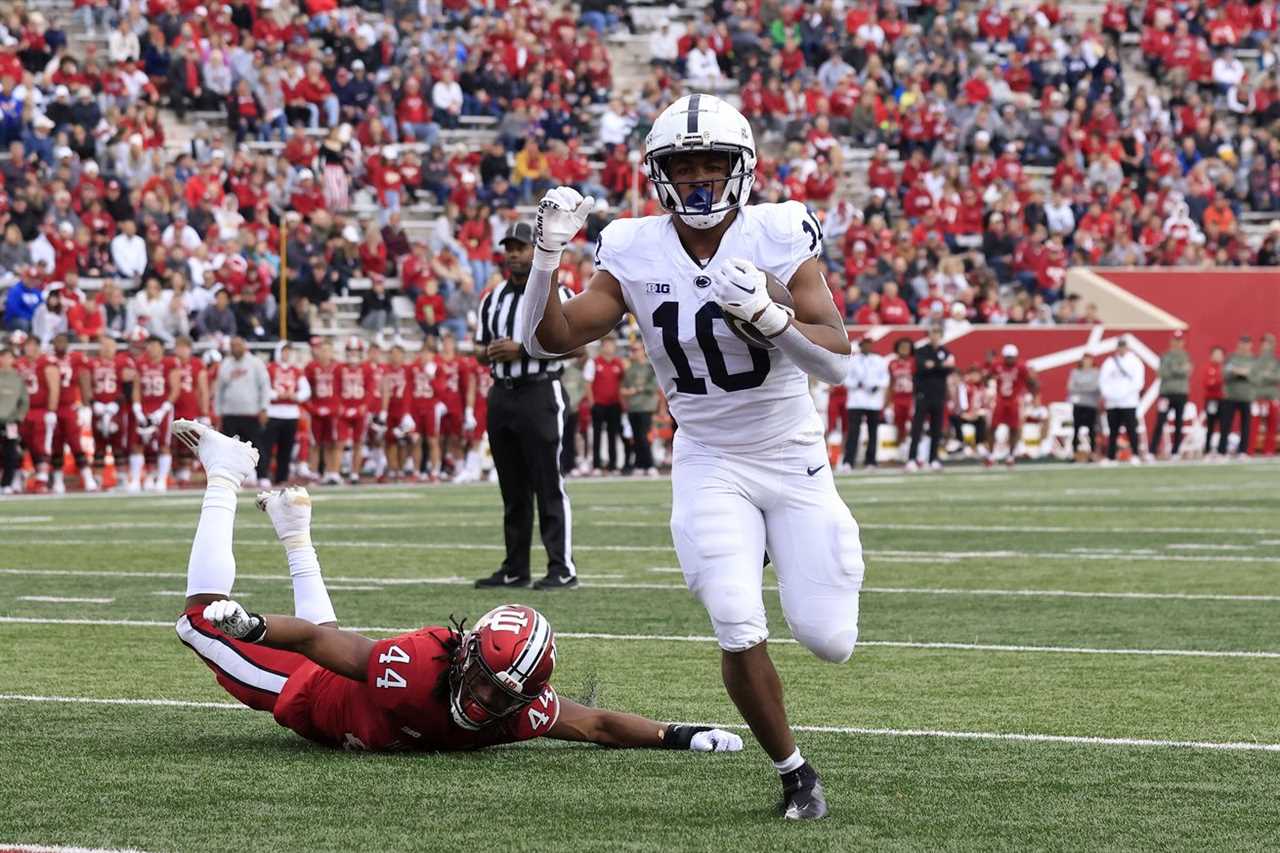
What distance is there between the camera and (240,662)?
5.45m

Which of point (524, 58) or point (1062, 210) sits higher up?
point (524, 58)

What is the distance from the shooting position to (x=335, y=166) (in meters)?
22.5

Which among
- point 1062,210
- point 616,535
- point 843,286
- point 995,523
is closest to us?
point 616,535

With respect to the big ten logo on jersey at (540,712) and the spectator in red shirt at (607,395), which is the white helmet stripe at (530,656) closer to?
the big ten logo on jersey at (540,712)

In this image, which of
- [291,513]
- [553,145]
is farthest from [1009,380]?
[291,513]

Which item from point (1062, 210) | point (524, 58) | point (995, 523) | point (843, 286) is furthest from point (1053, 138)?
point (995, 523)

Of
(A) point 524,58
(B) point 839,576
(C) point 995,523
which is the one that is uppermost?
(A) point 524,58

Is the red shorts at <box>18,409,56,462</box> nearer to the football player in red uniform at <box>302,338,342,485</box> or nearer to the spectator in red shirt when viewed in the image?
the football player in red uniform at <box>302,338,342,485</box>

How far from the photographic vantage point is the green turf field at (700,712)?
14.4 ft

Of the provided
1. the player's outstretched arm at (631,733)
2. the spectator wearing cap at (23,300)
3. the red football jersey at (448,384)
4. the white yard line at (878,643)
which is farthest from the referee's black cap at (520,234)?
the red football jersey at (448,384)

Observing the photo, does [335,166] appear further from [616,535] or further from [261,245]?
[616,535]

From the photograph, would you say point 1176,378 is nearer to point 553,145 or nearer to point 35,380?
point 553,145

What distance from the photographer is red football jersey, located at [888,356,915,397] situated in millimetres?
22781

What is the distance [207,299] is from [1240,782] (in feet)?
54.8
